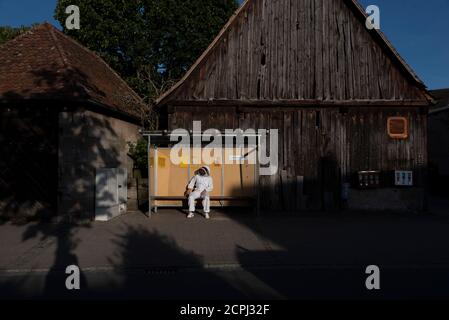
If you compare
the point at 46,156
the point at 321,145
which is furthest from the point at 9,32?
the point at 321,145

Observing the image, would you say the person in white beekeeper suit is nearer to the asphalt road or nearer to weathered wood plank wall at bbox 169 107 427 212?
weathered wood plank wall at bbox 169 107 427 212

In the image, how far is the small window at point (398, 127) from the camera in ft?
44.5

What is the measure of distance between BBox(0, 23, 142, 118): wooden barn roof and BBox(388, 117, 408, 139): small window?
8.68m

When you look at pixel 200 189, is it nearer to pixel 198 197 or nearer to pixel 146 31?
pixel 198 197

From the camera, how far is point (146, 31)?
25.0 meters

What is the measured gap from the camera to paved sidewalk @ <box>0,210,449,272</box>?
7.16 meters

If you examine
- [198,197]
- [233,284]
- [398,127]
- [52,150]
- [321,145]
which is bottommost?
[233,284]

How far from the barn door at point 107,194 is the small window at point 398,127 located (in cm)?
868

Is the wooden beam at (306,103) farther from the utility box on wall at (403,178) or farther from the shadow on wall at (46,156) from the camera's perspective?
the shadow on wall at (46,156)

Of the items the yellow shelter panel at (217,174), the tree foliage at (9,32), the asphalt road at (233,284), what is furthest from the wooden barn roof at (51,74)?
the tree foliage at (9,32)

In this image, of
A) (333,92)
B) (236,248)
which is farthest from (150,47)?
(236,248)

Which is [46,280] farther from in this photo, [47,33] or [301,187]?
[47,33]

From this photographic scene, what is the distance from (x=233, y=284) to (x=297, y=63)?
9363mm

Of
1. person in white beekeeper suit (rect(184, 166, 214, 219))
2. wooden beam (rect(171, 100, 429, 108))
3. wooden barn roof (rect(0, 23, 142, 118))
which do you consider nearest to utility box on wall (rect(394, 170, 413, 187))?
wooden beam (rect(171, 100, 429, 108))
